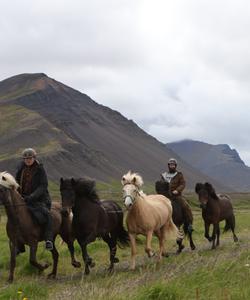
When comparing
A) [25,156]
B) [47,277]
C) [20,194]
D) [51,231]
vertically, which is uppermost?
[25,156]

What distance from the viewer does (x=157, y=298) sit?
8.09 metres

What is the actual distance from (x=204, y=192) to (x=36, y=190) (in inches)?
300

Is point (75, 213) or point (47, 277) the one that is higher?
point (75, 213)

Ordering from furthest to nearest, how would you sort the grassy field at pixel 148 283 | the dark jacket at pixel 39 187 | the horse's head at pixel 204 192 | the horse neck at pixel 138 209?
1. the horse's head at pixel 204 192
2. the horse neck at pixel 138 209
3. the dark jacket at pixel 39 187
4. the grassy field at pixel 148 283

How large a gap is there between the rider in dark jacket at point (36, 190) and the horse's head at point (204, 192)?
6977mm

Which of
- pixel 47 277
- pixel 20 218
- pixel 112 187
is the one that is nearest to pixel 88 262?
pixel 47 277

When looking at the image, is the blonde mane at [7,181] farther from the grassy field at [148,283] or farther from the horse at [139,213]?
the horse at [139,213]

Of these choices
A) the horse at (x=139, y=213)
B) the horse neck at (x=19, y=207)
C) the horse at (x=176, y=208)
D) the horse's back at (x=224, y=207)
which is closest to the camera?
the horse neck at (x=19, y=207)

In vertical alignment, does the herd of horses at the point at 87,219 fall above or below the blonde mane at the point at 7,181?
below

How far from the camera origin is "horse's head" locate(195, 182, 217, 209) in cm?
1848

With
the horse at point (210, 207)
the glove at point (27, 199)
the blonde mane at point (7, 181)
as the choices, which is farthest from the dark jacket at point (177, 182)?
the blonde mane at point (7, 181)

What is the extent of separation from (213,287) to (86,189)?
5505 mm

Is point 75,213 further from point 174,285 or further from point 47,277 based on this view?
point 174,285

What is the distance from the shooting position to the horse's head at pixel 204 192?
18.5 metres
